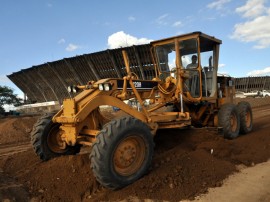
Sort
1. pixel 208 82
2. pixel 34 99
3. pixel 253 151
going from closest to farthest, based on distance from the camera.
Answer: pixel 253 151
pixel 208 82
pixel 34 99

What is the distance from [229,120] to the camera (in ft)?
28.4

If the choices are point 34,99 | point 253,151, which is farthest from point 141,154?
point 34,99

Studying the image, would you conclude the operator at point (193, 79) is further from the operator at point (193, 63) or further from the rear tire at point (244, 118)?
the rear tire at point (244, 118)

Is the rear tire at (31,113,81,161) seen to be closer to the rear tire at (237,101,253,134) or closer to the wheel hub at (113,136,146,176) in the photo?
the wheel hub at (113,136,146,176)

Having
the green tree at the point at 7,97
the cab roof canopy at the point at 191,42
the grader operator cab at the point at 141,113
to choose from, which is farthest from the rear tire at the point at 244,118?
the green tree at the point at 7,97

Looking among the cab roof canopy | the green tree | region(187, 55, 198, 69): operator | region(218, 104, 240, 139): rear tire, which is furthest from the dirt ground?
the green tree

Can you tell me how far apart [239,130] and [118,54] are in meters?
25.0

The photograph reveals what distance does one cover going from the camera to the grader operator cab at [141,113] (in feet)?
16.8

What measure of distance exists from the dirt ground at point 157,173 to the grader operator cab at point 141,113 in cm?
34

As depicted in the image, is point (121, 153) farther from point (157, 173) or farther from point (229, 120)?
point (229, 120)

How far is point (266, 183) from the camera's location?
545 centimetres

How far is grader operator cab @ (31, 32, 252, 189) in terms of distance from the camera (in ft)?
16.8

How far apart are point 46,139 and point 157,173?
2457 millimetres

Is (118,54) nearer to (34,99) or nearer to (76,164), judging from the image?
(34,99)
